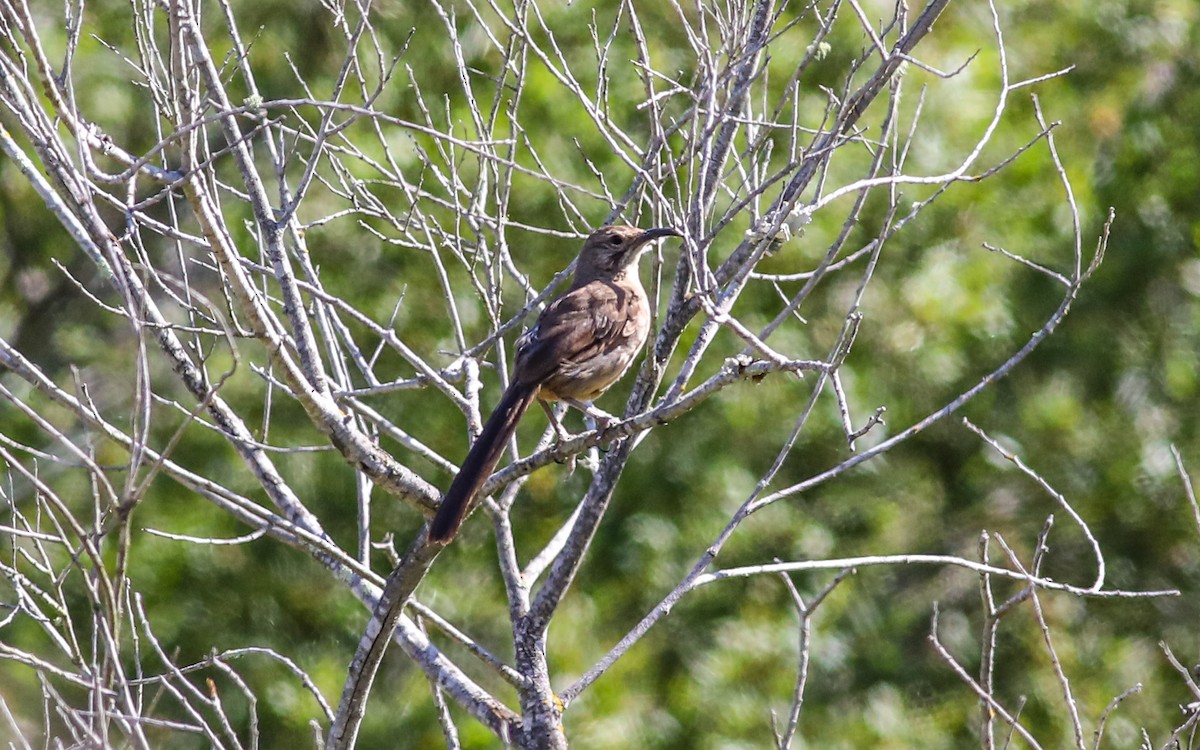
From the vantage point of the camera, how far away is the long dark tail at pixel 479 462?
394cm

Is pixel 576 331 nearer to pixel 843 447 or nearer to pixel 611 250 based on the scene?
Answer: pixel 611 250

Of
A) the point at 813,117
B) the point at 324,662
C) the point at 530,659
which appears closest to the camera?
the point at 530,659

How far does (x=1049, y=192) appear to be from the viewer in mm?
9258

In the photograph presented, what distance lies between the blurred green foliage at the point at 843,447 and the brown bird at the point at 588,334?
67.6 inches

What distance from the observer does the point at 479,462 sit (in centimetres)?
435

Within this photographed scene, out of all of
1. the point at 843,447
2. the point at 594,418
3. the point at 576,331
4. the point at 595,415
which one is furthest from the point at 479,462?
the point at 843,447

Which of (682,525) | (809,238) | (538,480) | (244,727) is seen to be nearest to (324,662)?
(244,727)

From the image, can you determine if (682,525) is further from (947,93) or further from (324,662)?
(947,93)

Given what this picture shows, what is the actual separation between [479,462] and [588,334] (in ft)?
4.06

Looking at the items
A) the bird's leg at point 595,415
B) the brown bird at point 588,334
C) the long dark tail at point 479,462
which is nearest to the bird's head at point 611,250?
the brown bird at point 588,334

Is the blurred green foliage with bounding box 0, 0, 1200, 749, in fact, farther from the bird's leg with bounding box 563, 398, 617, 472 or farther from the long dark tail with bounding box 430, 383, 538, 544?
the long dark tail with bounding box 430, 383, 538, 544

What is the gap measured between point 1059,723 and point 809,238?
337 cm

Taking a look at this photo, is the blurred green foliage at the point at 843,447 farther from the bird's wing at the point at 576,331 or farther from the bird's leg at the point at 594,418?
the bird's leg at the point at 594,418

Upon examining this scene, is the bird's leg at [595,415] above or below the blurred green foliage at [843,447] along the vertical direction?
below
